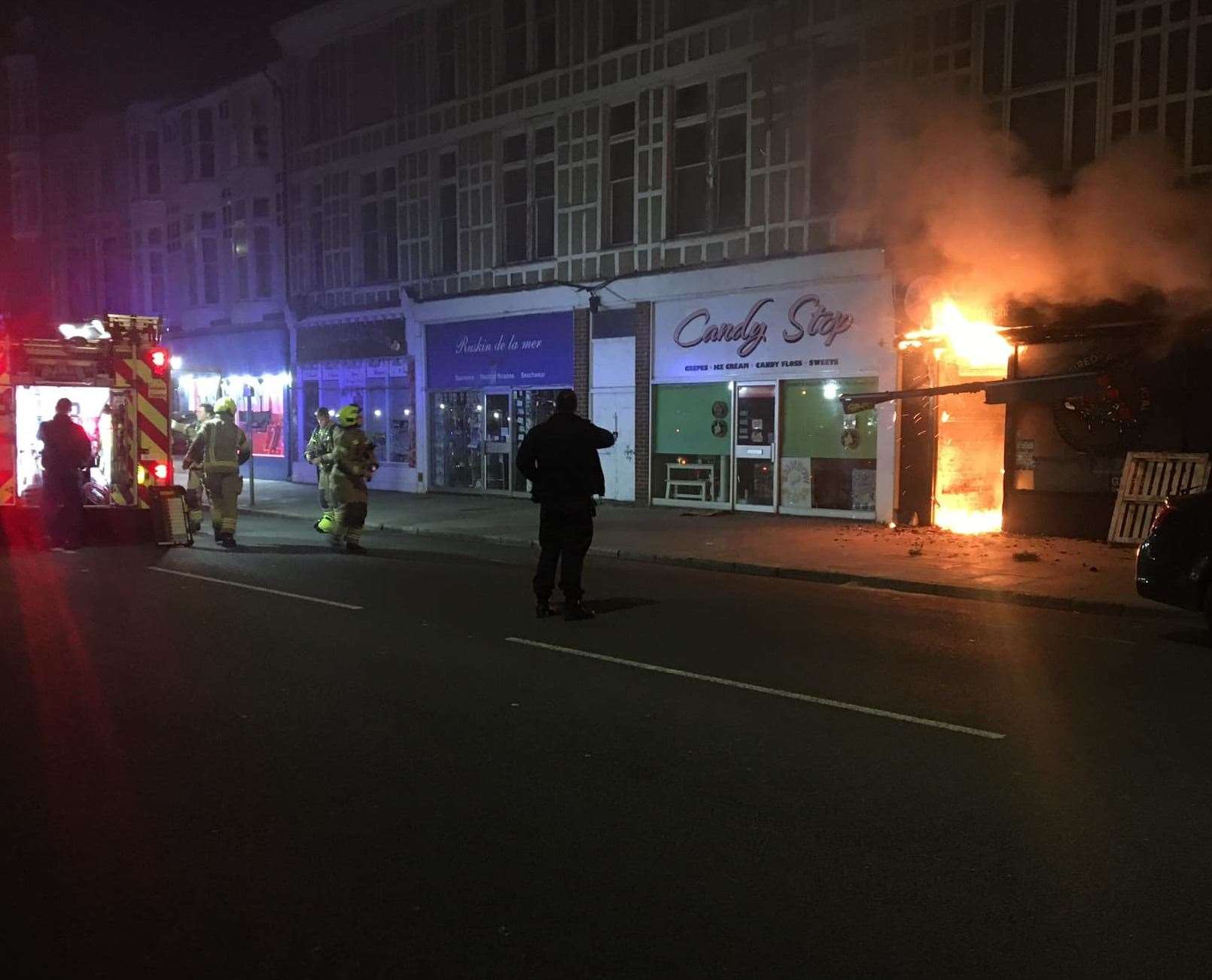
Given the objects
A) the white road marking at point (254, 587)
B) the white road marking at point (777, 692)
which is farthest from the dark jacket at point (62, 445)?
the white road marking at point (777, 692)

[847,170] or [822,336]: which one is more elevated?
[847,170]

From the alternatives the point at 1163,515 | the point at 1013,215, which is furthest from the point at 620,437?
the point at 1163,515

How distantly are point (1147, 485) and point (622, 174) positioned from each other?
10.3m

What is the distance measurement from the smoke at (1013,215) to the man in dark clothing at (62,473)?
10359 mm

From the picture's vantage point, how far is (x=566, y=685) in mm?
6246

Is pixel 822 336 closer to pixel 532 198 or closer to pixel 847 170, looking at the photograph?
pixel 847 170

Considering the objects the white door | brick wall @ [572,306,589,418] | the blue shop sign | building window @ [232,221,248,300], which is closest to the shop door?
the white door

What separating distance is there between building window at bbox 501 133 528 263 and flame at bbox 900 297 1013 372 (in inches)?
346

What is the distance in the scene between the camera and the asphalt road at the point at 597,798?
3.24m

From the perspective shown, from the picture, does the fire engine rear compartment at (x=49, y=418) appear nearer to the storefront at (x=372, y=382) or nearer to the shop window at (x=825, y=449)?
the shop window at (x=825, y=449)

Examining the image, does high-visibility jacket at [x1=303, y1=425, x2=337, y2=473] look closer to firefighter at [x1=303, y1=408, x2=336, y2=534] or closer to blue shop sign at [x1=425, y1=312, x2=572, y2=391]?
firefighter at [x1=303, y1=408, x2=336, y2=534]

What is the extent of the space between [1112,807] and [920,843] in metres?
0.98

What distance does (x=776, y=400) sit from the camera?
54.3ft

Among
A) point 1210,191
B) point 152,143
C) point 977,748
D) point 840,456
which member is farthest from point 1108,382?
point 152,143
